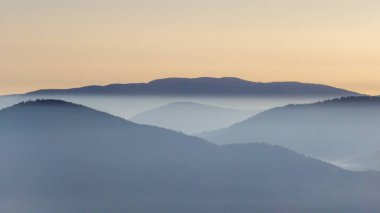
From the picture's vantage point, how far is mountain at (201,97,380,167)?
109m

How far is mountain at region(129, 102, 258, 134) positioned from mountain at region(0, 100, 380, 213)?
14435 millimetres

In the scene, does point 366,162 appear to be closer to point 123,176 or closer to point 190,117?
point 190,117

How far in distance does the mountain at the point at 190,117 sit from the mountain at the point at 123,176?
14.4 m

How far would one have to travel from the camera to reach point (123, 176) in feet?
226

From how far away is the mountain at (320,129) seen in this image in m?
109

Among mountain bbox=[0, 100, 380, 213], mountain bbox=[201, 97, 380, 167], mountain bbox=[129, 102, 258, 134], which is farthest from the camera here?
mountain bbox=[201, 97, 380, 167]

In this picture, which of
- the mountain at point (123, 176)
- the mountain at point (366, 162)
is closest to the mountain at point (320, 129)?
the mountain at point (366, 162)

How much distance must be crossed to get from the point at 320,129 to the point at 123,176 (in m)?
55.5

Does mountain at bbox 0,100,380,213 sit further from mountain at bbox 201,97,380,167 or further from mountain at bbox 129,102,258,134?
mountain at bbox 201,97,380,167

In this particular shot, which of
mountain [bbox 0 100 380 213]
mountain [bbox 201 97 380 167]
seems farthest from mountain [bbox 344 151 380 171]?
mountain [bbox 0 100 380 213]

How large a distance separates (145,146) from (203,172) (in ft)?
19.1

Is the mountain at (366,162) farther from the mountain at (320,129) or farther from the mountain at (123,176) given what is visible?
the mountain at (123,176)

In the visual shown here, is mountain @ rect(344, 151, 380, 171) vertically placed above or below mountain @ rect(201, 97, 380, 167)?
below

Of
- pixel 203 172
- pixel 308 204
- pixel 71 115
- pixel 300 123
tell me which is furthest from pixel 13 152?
pixel 300 123
